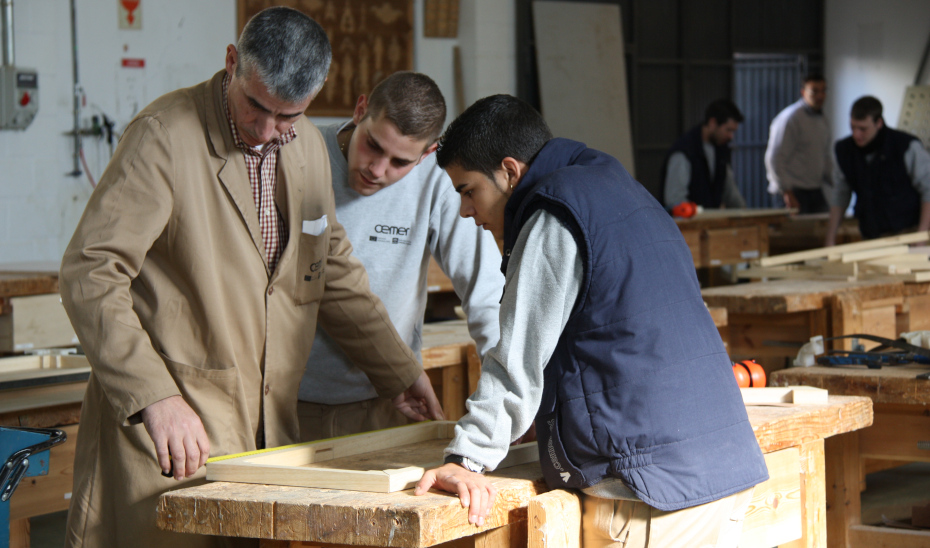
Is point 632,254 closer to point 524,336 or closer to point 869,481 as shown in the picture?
point 524,336

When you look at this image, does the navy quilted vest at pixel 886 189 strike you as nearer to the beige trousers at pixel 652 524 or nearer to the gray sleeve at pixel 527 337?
the beige trousers at pixel 652 524

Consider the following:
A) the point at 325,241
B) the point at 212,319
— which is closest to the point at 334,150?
the point at 325,241

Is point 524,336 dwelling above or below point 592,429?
above

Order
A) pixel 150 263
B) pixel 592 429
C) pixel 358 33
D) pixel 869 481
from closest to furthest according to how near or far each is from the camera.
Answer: pixel 592 429 < pixel 150 263 < pixel 869 481 < pixel 358 33

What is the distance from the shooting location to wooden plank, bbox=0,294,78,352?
3.89 meters

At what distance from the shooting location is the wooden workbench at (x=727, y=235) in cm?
637

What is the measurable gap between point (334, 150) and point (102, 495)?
994 millimetres

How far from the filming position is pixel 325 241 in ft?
6.85

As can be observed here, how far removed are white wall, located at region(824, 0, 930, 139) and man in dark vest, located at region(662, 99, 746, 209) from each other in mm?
4031

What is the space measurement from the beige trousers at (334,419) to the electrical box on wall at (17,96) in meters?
4.54

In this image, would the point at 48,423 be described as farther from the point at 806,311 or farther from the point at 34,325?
the point at 806,311

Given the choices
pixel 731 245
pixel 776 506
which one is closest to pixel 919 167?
pixel 731 245

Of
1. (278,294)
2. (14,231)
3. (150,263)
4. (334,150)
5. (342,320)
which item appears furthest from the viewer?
(14,231)

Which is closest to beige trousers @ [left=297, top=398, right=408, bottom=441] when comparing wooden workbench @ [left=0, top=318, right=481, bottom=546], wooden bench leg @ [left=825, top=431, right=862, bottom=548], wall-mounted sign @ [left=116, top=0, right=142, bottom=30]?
wooden workbench @ [left=0, top=318, right=481, bottom=546]
